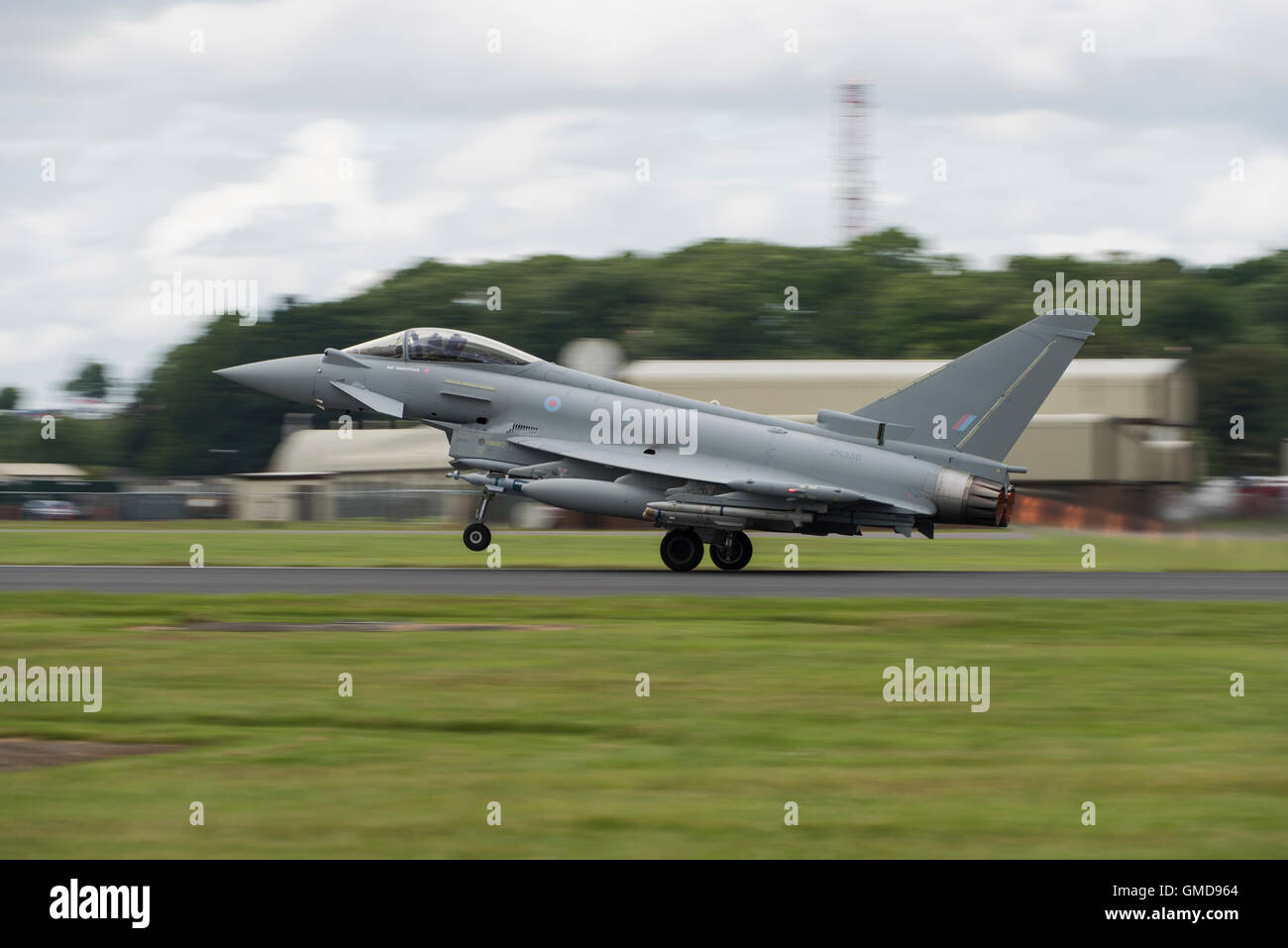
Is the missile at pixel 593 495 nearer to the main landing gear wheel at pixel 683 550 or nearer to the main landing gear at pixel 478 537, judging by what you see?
the main landing gear wheel at pixel 683 550

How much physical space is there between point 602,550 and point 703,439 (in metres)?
6.32

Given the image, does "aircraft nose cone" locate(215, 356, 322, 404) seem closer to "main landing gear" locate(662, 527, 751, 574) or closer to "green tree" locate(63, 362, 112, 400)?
"main landing gear" locate(662, 527, 751, 574)

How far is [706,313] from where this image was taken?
83625mm

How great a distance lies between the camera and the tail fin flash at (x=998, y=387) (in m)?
22.8

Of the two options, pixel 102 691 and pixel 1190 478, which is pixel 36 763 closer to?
pixel 102 691

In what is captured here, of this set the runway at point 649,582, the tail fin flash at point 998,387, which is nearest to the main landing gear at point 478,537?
the runway at point 649,582

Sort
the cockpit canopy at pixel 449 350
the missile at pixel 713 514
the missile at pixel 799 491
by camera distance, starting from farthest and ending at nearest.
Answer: the cockpit canopy at pixel 449 350, the missile at pixel 713 514, the missile at pixel 799 491

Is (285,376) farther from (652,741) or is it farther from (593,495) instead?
(652,741)

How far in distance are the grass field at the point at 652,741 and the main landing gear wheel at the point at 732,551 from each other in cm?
732

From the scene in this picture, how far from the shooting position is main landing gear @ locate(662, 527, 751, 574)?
78.3 feet

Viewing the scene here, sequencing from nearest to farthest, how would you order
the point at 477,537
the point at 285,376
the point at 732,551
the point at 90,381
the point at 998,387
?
the point at 998,387, the point at 732,551, the point at 477,537, the point at 285,376, the point at 90,381

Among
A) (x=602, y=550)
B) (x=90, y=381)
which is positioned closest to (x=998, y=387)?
(x=602, y=550)

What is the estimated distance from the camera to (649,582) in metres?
21.5

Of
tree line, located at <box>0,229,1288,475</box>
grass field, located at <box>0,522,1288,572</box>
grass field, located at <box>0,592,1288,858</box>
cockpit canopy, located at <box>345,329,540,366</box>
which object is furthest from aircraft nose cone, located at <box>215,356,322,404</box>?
tree line, located at <box>0,229,1288,475</box>
